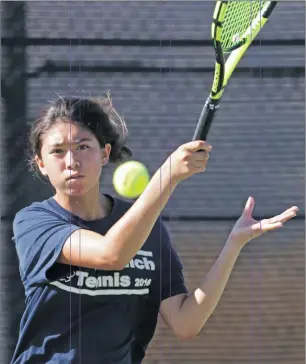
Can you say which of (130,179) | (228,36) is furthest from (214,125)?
(228,36)

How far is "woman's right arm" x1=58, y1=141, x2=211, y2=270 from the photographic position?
1.37 m

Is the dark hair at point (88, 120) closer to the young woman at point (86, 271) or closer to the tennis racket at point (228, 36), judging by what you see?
the young woman at point (86, 271)

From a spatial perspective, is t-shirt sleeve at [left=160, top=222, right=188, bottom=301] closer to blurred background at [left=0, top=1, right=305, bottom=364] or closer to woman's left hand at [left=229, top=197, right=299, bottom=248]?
woman's left hand at [left=229, top=197, right=299, bottom=248]

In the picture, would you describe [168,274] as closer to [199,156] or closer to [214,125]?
[199,156]

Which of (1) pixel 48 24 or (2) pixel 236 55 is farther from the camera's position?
(1) pixel 48 24

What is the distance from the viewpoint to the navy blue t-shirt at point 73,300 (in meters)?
1.56

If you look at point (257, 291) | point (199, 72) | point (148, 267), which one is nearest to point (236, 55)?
point (199, 72)

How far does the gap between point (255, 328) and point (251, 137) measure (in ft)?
1.57

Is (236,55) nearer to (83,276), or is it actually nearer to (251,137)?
(251,137)

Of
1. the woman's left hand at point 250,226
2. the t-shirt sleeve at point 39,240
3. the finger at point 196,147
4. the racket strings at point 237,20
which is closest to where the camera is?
the finger at point 196,147

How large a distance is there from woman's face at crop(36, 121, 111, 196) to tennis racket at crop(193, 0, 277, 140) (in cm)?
21

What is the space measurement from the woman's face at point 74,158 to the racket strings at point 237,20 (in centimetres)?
36

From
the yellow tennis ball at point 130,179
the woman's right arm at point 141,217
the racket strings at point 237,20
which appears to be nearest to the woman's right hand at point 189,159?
the woman's right arm at point 141,217

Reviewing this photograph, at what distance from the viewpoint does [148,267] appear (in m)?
1.66
